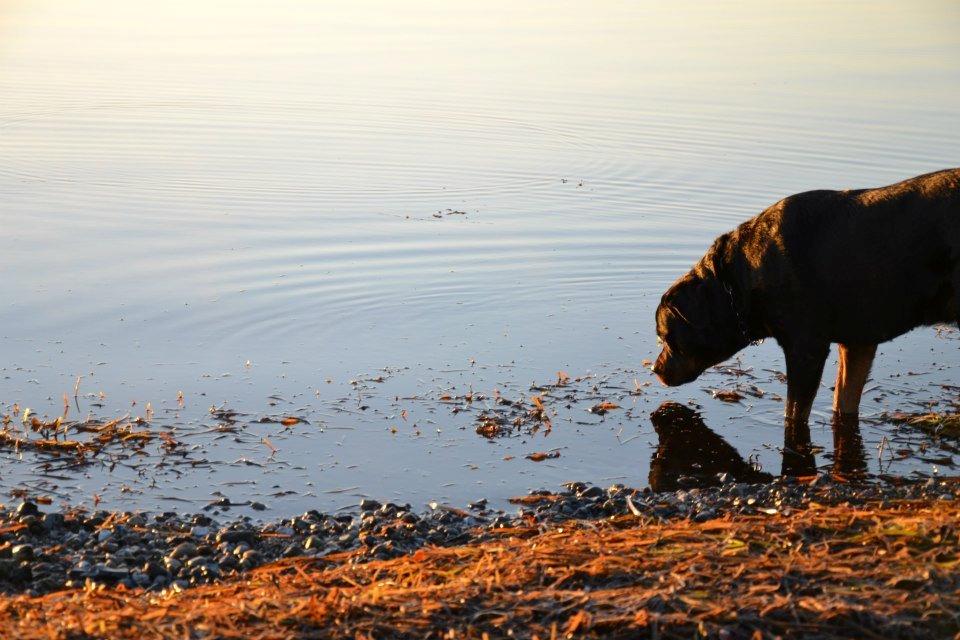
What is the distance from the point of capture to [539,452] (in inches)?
338

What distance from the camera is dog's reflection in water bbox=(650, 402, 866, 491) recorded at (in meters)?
8.34

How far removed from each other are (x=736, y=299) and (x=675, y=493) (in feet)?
5.65

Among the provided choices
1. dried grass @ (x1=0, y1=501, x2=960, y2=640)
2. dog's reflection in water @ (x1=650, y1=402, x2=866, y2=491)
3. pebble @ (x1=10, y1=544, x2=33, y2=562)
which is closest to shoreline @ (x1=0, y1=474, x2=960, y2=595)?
pebble @ (x1=10, y1=544, x2=33, y2=562)

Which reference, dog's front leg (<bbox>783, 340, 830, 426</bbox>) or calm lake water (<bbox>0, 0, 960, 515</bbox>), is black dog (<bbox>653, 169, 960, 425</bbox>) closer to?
dog's front leg (<bbox>783, 340, 830, 426</bbox>)

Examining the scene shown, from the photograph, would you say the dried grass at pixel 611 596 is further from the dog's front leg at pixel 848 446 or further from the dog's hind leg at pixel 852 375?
the dog's hind leg at pixel 852 375

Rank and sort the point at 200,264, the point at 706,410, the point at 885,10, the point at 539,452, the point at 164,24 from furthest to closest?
the point at 885,10 < the point at 164,24 < the point at 200,264 < the point at 706,410 < the point at 539,452

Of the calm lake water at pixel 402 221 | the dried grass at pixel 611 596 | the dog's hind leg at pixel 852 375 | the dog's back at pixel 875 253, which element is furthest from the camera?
the calm lake water at pixel 402 221

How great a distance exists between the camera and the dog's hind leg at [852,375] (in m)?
8.73

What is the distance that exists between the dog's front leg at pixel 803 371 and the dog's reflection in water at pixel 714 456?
0.80 feet

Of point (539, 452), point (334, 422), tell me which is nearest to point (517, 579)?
point (539, 452)

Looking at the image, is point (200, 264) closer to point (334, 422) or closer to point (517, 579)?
point (334, 422)

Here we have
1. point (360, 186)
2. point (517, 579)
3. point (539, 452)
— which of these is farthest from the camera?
point (360, 186)

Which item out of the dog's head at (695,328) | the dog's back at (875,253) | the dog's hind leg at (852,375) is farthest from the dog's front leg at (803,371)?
the dog's head at (695,328)

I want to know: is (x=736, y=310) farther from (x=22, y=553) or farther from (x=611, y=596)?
(x=22, y=553)
